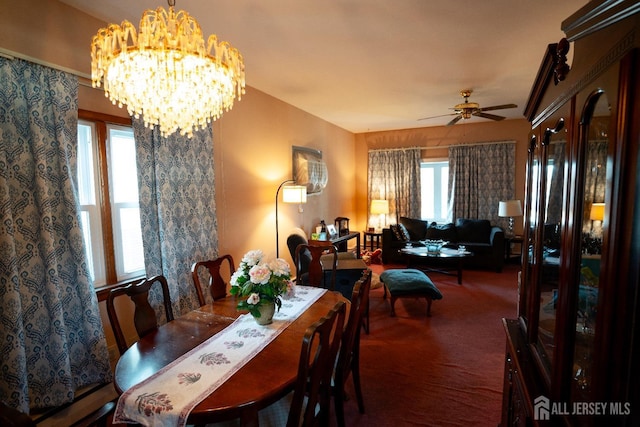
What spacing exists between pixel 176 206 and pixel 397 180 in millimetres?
4973

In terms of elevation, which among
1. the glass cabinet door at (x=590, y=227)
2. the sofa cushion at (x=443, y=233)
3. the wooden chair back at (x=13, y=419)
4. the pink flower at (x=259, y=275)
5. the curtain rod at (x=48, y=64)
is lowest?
the sofa cushion at (x=443, y=233)

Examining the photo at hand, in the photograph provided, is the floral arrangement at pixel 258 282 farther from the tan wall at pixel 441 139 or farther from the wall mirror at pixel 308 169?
the tan wall at pixel 441 139

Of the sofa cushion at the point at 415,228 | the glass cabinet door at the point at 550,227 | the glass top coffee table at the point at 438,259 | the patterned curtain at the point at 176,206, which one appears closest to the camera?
the glass cabinet door at the point at 550,227

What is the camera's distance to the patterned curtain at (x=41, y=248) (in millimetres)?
→ 1746

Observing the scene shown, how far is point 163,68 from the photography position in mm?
1522

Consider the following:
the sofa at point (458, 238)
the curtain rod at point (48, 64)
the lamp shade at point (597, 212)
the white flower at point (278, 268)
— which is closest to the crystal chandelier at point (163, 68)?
the curtain rod at point (48, 64)

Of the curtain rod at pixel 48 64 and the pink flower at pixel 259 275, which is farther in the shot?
the curtain rod at pixel 48 64

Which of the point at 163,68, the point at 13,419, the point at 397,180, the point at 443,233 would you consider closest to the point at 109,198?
the point at 163,68

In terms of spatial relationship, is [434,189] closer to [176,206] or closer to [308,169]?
[308,169]

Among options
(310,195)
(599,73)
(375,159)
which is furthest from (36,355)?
(375,159)

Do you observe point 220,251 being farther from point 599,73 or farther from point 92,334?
point 599,73

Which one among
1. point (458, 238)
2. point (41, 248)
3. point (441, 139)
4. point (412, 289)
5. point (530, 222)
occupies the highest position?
point (441, 139)

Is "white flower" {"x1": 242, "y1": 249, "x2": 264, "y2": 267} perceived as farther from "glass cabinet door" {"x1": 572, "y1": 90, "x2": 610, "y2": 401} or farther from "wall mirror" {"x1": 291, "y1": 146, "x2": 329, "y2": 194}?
"wall mirror" {"x1": 291, "y1": 146, "x2": 329, "y2": 194}

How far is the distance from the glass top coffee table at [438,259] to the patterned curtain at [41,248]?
4166 mm
